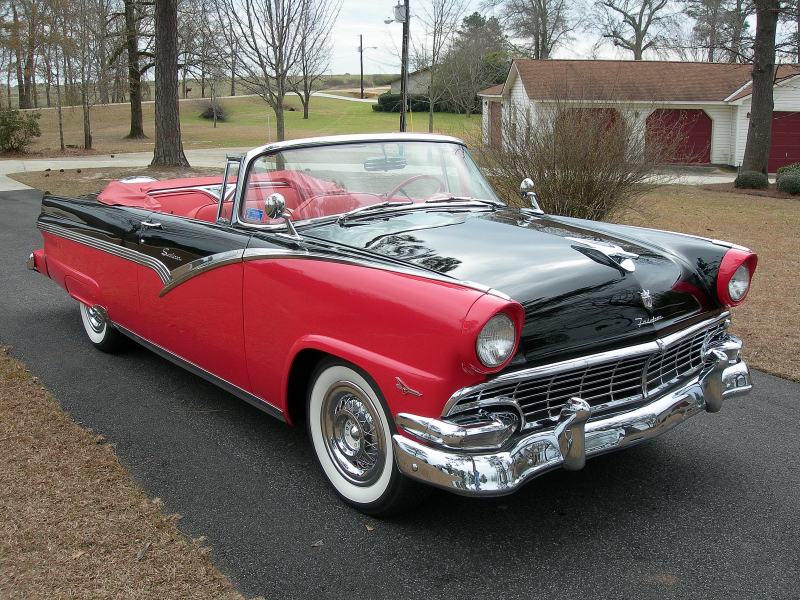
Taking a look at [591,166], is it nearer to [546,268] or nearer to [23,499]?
[546,268]

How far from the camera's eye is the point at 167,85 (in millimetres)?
16234

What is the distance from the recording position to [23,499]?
3.01 meters

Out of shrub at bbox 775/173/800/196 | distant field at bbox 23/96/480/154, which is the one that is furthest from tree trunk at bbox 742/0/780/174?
distant field at bbox 23/96/480/154

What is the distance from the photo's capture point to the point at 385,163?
3.78 meters

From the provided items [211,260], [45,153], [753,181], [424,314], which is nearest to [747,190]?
[753,181]

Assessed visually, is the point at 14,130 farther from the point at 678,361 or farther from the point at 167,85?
the point at 678,361

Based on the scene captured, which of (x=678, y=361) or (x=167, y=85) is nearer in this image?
(x=678, y=361)

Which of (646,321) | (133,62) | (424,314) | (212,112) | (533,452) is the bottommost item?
(533,452)

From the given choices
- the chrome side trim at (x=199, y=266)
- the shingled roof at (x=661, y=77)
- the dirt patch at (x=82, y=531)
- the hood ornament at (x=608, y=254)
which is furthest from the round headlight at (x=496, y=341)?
the shingled roof at (x=661, y=77)

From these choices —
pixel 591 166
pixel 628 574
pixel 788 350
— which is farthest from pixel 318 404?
pixel 591 166

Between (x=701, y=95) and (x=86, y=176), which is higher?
(x=701, y=95)

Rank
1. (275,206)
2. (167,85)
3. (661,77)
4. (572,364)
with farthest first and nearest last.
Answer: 1. (661,77)
2. (167,85)
3. (275,206)
4. (572,364)

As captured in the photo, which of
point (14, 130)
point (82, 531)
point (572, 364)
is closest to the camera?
point (572, 364)

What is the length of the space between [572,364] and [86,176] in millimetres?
17528
